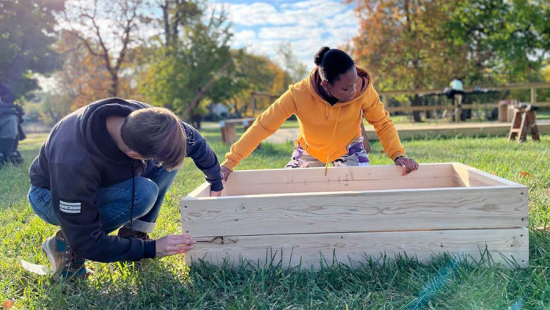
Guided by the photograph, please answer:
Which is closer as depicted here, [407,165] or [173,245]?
[173,245]

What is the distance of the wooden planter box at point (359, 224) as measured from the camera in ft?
6.58

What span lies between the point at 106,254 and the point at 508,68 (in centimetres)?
1861

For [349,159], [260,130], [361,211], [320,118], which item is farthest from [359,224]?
[349,159]

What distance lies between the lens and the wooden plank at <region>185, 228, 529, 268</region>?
205 cm

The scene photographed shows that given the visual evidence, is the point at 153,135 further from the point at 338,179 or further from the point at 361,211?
the point at 338,179

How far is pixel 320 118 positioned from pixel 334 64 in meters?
0.63

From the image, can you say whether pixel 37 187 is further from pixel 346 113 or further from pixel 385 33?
pixel 385 33

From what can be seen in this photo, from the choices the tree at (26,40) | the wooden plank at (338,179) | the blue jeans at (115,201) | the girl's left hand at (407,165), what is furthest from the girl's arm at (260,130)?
the tree at (26,40)

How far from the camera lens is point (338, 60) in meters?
2.54

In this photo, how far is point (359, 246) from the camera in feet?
6.84

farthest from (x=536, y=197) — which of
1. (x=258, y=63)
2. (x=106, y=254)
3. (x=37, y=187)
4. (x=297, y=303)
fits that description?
(x=258, y=63)

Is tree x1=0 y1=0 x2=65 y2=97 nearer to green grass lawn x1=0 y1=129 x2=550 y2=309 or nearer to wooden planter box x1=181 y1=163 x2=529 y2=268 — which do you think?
green grass lawn x1=0 y1=129 x2=550 y2=309

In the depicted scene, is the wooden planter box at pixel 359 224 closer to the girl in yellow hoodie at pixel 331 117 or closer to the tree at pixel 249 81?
the girl in yellow hoodie at pixel 331 117

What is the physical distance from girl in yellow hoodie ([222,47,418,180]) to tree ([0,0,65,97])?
12.1m
